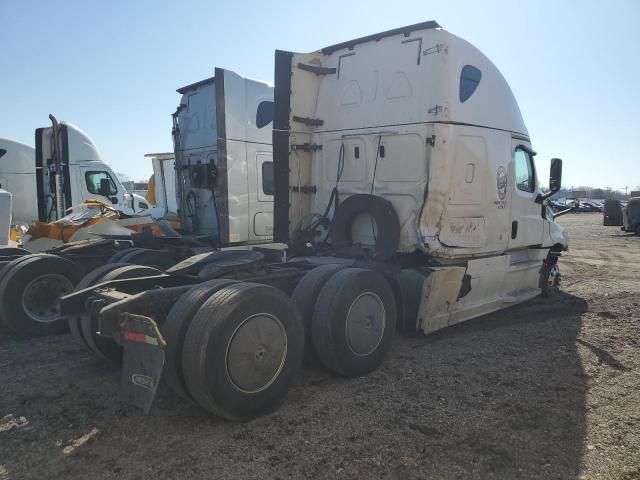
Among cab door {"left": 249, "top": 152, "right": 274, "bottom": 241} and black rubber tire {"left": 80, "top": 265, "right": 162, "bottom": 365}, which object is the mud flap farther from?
cab door {"left": 249, "top": 152, "right": 274, "bottom": 241}

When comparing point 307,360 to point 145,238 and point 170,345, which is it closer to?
point 170,345

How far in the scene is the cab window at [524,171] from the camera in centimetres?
683

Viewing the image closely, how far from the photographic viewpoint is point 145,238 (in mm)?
7035

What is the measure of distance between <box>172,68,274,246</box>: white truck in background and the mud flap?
456cm

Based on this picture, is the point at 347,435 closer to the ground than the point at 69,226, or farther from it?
closer to the ground

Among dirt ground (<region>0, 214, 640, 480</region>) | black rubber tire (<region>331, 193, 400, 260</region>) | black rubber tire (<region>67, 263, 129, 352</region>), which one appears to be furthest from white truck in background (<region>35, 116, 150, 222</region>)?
black rubber tire (<region>331, 193, 400, 260</region>)

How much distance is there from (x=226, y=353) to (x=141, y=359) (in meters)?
0.55

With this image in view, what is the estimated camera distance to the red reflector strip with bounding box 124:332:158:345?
3.17 m

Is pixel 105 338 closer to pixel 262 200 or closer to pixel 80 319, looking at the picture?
pixel 80 319

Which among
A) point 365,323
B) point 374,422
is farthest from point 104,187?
point 374,422

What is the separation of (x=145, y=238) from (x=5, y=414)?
3.55 meters

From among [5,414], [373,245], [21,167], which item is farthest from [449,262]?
[21,167]

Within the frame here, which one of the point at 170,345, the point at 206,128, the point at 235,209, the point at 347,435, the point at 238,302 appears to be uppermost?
the point at 206,128

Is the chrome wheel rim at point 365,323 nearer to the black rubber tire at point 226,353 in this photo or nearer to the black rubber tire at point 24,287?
the black rubber tire at point 226,353
